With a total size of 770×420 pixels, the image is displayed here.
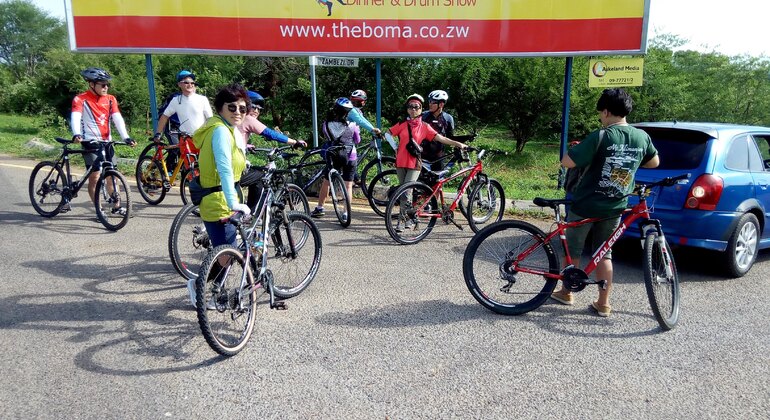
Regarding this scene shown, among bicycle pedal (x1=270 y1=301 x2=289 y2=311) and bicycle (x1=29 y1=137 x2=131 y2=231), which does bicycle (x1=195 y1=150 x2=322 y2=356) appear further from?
bicycle (x1=29 y1=137 x2=131 y2=231)

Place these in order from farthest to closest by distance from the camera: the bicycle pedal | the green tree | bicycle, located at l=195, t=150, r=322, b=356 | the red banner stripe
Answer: the green tree
the red banner stripe
the bicycle pedal
bicycle, located at l=195, t=150, r=322, b=356

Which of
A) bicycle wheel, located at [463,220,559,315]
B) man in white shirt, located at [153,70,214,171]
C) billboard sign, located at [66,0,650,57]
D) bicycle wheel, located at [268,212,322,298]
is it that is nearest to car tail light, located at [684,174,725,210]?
bicycle wheel, located at [463,220,559,315]

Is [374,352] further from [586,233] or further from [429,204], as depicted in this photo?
[429,204]

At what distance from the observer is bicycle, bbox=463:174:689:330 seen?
4230mm

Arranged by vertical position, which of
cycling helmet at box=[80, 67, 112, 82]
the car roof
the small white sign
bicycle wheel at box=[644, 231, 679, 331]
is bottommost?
bicycle wheel at box=[644, 231, 679, 331]

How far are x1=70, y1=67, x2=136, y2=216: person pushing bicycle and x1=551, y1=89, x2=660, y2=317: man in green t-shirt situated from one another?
5.39 m

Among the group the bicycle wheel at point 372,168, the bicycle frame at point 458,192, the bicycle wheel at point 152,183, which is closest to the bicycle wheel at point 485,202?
the bicycle frame at point 458,192

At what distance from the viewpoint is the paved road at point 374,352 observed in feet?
10.3

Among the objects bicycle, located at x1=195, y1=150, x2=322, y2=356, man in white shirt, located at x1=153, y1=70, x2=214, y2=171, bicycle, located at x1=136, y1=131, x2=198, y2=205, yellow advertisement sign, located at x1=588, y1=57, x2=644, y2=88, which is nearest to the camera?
bicycle, located at x1=195, y1=150, x2=322, y2=356

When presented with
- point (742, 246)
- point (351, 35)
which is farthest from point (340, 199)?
point (742, 246)

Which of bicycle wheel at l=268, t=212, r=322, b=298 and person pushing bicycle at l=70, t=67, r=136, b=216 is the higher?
person pushing bicycle at l=70, t=67, r=136, b=216

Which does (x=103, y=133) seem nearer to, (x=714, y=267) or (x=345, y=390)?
(x=345, y=390)

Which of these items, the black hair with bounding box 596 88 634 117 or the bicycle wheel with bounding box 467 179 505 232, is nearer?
the black hair with bounding box 596 88 634 117

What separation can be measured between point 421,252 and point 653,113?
13.6 m
